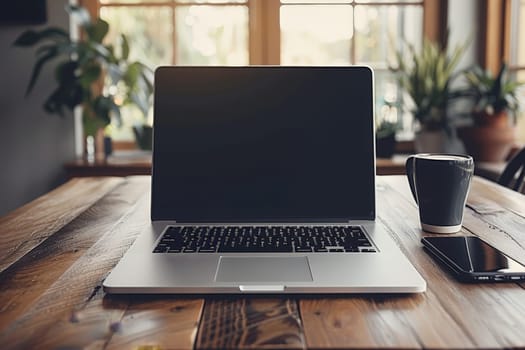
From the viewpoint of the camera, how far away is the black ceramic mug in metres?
0.95

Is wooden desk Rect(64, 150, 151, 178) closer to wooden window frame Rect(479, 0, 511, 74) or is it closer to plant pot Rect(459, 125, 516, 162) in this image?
plant pot Rect(459, 125, 516, 162)

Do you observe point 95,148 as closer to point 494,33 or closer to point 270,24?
point 270,24

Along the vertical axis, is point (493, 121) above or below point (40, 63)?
below

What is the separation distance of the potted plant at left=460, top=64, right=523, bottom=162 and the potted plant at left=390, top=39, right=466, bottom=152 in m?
0.11

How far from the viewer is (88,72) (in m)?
2.73

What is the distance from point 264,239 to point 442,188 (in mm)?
319

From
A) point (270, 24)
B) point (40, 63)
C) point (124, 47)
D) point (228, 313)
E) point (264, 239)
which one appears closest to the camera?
point (228, 313)

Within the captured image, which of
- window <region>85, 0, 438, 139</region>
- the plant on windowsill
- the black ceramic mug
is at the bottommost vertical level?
the black ceramic mug

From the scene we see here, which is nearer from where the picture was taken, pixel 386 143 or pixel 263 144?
pixel 263 144

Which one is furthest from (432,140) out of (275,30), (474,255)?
(474,255)

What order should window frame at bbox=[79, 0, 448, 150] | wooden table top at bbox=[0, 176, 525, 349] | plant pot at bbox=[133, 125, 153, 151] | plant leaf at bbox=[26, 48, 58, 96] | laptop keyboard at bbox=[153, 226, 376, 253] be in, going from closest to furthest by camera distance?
→ wooden table top at bbox=[0, 176, 525, 349], laptop keyboard at bbox=[153, 226, 376, 253], plant leaf at bbox=[26, 48, 58, 96], plant pot at bbox=[133, 125, 153, 151], window frame at bbox=[79, 0, 448, 150]

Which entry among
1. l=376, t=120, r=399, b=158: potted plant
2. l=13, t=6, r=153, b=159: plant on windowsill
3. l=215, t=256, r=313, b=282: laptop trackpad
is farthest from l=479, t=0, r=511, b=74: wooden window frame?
l=215, t=256, r=313, b=282: laptop trackpad

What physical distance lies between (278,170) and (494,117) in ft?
6.77

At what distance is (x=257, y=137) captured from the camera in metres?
1.02
